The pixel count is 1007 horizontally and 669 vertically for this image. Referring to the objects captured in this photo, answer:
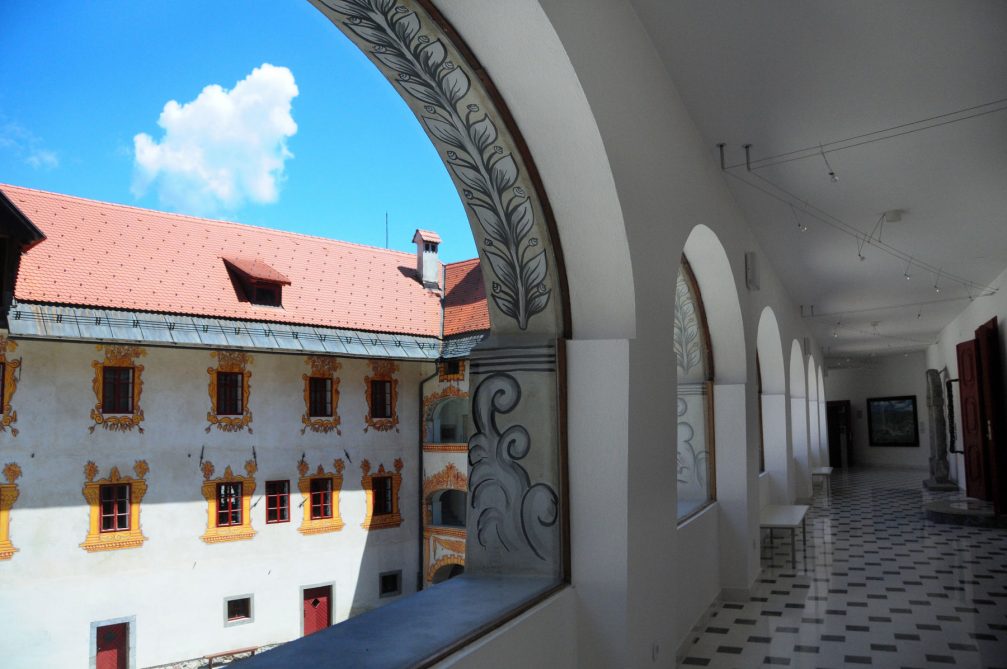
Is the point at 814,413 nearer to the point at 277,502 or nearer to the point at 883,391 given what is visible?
the point at 883,391

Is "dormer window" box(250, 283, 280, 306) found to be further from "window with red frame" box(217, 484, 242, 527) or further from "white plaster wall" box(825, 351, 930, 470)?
"white plaster wall" box(825, 351, 930, 470)

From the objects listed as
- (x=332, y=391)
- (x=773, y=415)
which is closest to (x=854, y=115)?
(x=773, y=415)

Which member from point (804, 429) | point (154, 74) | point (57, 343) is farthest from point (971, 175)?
point (154, 74)

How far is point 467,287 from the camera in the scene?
27.8 meters

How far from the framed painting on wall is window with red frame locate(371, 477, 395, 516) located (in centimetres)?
1776

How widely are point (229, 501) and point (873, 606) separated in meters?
20.6

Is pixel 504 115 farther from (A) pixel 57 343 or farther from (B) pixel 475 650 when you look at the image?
(A) pixel 57 343

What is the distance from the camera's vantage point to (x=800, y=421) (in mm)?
14406

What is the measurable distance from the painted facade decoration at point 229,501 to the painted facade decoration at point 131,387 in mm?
2531

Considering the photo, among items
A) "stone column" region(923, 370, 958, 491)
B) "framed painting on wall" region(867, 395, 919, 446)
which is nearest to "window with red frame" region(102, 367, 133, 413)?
"stone column" region(923, 370, 958, 491)

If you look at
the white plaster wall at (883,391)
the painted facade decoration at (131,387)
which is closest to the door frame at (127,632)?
the painted facade decoration at (131,387)

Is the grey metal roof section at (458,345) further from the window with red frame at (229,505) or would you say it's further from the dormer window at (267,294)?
the window with red frame at (229,505)

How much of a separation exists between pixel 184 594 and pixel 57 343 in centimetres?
820

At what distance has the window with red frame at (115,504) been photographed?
21781 millimetres
